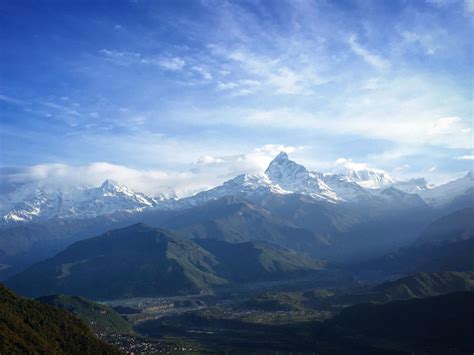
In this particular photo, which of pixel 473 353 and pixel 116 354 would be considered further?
pixel 473 353

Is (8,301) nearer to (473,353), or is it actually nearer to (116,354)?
(116,354)

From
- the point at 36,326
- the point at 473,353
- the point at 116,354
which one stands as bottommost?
the point at 473,353

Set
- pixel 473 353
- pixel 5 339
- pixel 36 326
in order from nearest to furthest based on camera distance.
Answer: pixel 5 339, pixel 36 326, pixel 473 353

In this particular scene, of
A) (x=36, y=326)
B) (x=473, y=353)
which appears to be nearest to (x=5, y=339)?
(x=36, y=326)

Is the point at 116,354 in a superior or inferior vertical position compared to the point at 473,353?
superior

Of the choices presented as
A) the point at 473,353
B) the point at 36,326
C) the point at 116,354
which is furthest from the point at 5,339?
the point at 473,353

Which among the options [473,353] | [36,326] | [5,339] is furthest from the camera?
[473,353]
